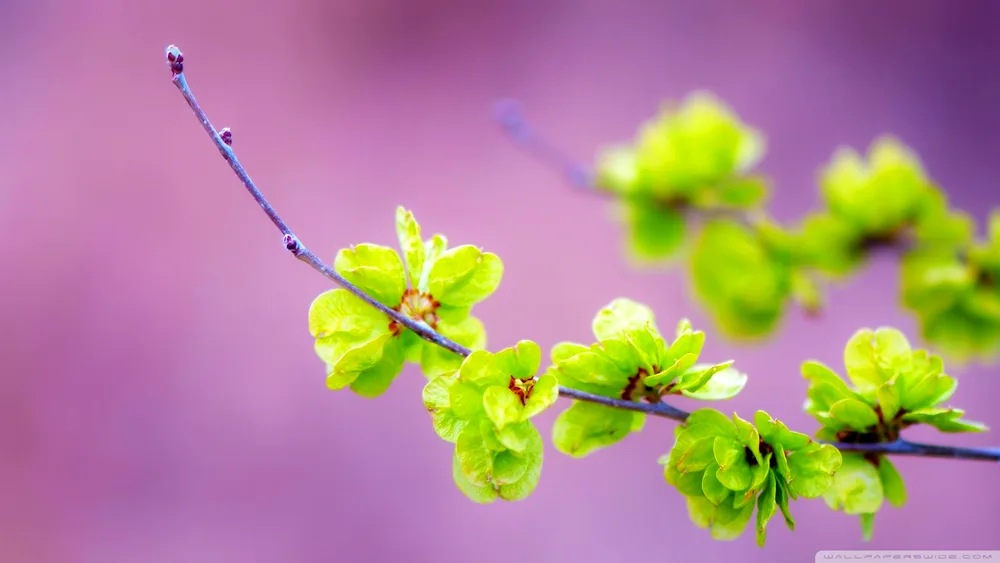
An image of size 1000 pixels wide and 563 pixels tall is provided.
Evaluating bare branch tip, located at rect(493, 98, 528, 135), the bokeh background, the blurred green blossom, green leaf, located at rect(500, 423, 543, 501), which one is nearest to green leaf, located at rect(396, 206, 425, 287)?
A: green leaf, located at rect(500, 423, 543, 501)

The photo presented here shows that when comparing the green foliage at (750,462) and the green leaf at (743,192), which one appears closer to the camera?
the green foliage at (750,462)

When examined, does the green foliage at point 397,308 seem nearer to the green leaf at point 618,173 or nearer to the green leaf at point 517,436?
the green leaf at point 517,436

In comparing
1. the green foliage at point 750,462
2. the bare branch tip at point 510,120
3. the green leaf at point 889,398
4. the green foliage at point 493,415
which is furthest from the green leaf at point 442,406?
the bare branch tip at point 510,120

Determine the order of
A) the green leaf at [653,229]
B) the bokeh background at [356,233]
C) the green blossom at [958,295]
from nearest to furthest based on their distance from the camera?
the green blossom at [958,295], the green leaf at [653,229], the bokeh background at [356,233]

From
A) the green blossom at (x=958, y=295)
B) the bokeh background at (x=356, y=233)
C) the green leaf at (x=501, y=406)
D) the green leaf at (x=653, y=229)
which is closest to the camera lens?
the green leaf at (x=501, y=406)

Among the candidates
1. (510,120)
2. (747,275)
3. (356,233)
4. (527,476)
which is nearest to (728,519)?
(527,476)

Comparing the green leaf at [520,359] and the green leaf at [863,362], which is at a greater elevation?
the green leaf at [520,359]
